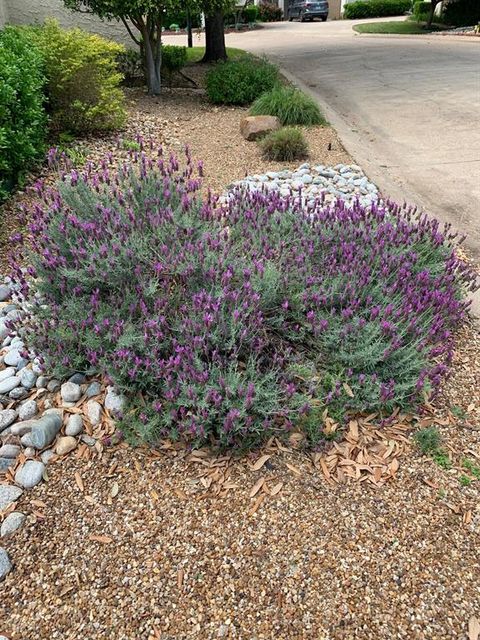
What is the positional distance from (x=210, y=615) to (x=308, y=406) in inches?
38.9

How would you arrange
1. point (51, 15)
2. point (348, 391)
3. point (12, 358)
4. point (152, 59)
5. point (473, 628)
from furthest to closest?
point (51, 15), point (152, 59), point (12, 358), point (348, 391), point (473, 628)

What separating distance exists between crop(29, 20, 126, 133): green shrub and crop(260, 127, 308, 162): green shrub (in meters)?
2.13

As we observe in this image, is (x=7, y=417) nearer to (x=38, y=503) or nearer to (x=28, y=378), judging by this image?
(x=28, y=378)

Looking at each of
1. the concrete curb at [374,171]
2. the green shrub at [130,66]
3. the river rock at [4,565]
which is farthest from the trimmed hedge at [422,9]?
the river rock at [4,565]

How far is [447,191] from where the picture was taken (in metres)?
5.86

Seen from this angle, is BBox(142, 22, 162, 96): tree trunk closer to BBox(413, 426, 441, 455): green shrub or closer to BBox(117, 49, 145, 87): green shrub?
BBox(117, 49, 145, 87): green shrub

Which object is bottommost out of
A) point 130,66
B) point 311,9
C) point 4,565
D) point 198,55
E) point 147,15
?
point 4,565

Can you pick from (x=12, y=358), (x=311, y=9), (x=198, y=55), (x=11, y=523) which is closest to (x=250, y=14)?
(x=311, y=9)

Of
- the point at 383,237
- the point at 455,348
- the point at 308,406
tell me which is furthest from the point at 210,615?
the point at 383,237

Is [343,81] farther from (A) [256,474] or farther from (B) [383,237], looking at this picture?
(A) [256,474]

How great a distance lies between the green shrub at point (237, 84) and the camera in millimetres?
9148

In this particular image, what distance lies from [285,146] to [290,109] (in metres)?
1.67

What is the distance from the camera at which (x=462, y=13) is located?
25594 mm

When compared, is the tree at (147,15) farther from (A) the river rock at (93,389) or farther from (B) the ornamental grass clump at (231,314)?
(A) the river rock at (93,389)
